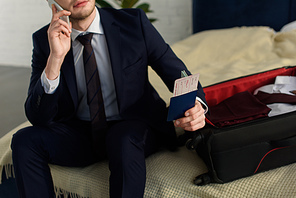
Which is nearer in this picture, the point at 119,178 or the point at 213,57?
the point at 119,178

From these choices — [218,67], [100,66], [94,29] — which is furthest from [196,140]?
[218,67]

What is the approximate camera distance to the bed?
3.31ft

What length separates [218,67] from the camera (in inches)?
87.4

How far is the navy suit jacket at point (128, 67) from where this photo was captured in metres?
1.16

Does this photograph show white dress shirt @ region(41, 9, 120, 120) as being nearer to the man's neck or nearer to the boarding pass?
the man's neck

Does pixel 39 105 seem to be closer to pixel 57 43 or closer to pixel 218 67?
pixel 57 43

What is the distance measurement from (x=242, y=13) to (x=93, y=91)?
2129 mm

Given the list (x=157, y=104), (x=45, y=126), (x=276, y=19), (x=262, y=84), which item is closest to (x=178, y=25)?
(x=276, y=19)

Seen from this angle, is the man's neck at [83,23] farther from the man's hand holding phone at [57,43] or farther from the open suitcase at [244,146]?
the open suitcase at [244,146]

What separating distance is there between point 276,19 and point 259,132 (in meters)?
2.05

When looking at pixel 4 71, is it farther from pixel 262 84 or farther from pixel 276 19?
pixel 262 84

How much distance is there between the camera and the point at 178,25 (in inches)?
138

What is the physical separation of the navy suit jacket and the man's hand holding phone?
0.28 ft

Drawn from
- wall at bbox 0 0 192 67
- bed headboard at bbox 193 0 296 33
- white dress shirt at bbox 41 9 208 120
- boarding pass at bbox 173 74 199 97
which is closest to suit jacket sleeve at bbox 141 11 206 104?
white dress shirt at bbox 41 9 208 120
